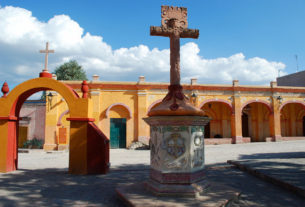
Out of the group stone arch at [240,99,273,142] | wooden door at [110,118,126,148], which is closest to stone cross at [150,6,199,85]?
wooden door at [110,118,126,148]

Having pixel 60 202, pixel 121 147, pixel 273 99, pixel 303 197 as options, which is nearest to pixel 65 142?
pixel 121 147

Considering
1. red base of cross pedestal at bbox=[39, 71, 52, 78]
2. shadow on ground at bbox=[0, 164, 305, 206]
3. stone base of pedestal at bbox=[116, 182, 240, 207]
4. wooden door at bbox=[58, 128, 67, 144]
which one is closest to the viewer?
stone base of pedestal at bbox=[116, 182, 240, 207]

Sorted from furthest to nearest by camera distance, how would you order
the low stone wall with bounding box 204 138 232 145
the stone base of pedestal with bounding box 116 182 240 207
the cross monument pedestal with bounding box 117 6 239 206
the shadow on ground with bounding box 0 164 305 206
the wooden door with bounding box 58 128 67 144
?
the low stone wall with bounding box 204 138 232 145
the wooden door with bounding box 58 128 67 144
the shadow on ground with bounding box 0 164 305 206
the cross monument pedestal with bounding box 117 6 239 206
the stone base of pedestal with bounding box 116 182 240 207

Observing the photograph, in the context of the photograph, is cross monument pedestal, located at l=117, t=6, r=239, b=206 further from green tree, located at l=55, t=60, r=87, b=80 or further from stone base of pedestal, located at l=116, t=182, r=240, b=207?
green tree, located at l=55, t=60, r=87, b=80

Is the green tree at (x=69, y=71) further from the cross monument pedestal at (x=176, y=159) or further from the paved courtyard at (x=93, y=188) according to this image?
the cross monument pedestal at (x=176, y=159)

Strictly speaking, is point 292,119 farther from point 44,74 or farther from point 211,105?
point 44,74

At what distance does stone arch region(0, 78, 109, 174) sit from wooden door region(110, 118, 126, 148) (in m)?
9.15

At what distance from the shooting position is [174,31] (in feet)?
16.2

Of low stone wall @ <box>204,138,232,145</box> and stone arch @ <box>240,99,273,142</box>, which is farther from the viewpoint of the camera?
stone arch @ <box>240,99,273,142</box>

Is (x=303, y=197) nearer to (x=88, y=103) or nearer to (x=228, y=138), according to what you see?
(x=88, y=103)

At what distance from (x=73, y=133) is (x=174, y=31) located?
467 centimetres

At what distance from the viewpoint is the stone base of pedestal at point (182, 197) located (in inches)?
148

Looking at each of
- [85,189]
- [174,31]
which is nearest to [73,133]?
[85,189]

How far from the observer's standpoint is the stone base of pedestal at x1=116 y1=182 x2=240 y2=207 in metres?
3.76
